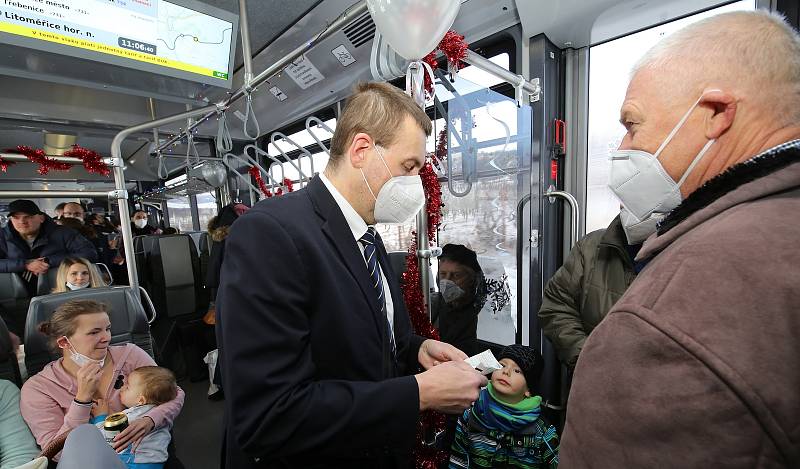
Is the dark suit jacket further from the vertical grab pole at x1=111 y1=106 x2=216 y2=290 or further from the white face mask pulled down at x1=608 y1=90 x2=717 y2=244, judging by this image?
the vertical grab pole at x1=111 y1=106 x2=216 y2=290

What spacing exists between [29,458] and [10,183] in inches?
312

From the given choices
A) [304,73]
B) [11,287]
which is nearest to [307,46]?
[304,73]

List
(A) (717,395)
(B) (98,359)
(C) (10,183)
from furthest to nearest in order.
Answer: (C) (10,183)
(B) (98,359)
(A) (717,395)

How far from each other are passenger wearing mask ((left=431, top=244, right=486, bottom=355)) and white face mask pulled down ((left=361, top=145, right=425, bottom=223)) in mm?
1678

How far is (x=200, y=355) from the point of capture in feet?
12.1

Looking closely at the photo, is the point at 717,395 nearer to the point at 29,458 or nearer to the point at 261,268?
the point at 261,268

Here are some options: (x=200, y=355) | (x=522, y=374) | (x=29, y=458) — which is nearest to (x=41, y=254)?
(x=200, y=355)

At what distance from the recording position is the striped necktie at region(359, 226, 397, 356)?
997 mm

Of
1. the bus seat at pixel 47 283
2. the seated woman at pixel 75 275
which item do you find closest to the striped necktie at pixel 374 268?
the seated woman at pixel 75 275

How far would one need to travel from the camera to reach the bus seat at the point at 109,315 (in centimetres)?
190

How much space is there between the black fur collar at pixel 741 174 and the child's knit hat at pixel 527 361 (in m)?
1.66

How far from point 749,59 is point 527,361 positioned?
71.2 inches

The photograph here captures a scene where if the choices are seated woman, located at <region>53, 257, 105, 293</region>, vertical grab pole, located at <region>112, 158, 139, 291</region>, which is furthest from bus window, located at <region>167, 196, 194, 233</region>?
vertical grab pole, located at <region>112, 158, 139, 291</region>

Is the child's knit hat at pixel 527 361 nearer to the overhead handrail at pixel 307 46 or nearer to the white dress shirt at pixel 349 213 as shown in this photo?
the white dress shirt at pixel 349 213
